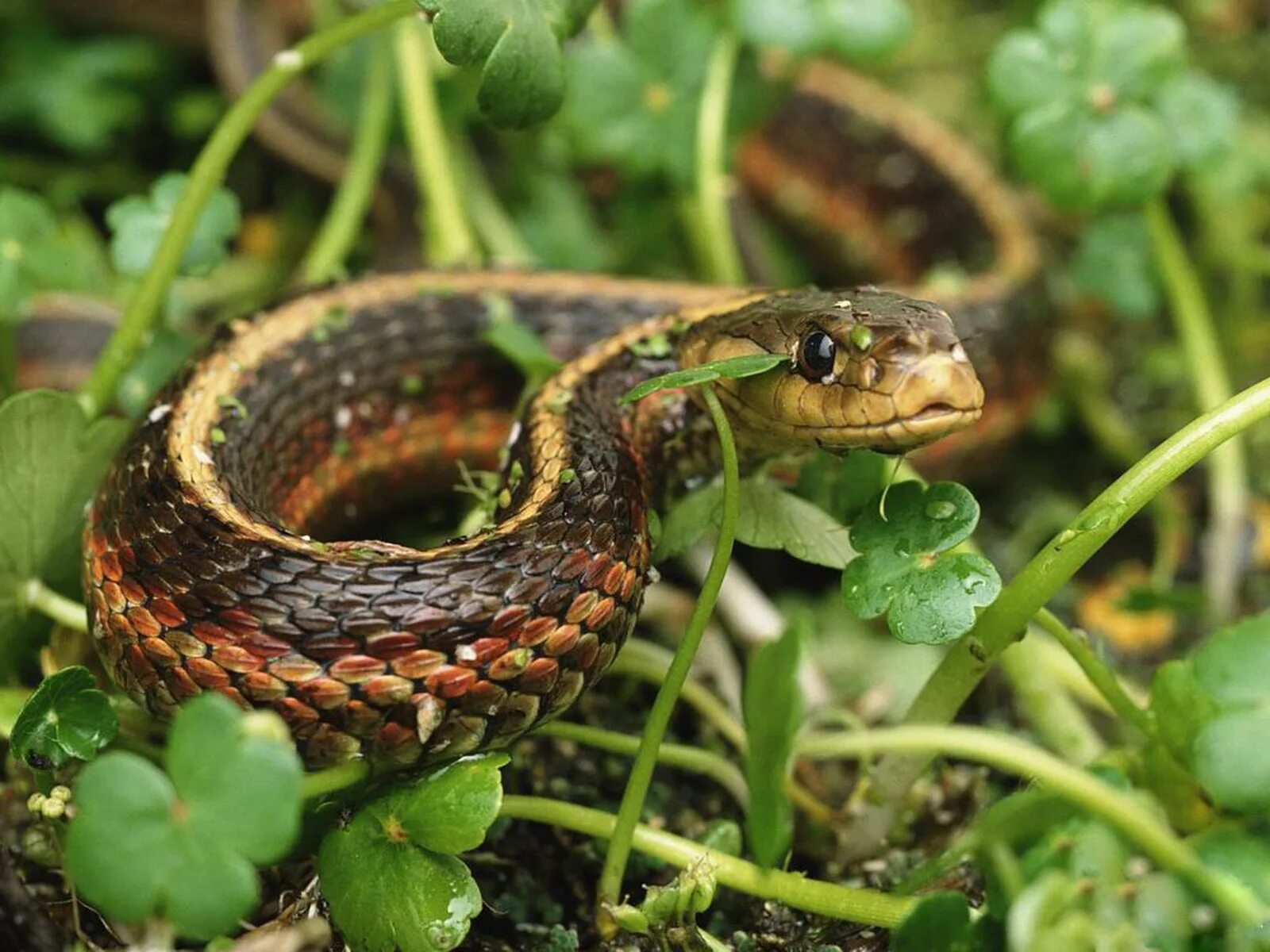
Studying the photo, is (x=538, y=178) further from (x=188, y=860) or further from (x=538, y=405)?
(x=188, y=860)

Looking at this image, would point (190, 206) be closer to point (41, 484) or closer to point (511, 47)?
point (41, 484)

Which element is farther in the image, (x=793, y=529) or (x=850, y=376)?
(x=793, y=529)

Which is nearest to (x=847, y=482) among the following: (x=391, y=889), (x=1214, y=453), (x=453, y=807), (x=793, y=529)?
(x=793, y=529)

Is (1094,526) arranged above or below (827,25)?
below

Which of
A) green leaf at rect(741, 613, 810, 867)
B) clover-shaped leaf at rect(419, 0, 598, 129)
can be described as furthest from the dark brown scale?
clover-shaped leaf at rect(419, 0, 598, 129)

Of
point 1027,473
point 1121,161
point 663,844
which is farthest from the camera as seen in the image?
point 1027,473

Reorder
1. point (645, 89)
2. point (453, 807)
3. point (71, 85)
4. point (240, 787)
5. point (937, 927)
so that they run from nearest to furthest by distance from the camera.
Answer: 1. point (240, 787)
2. point (937, 927)
3. point (453, 807)
4. point (645, 89)
5. point (71, 85)

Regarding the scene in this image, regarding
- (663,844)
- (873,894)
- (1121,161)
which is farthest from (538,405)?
(1121,161)
